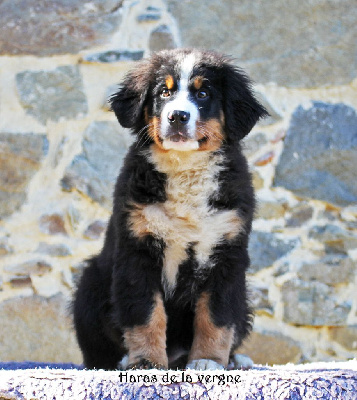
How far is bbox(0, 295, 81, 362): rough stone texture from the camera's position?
4512 mm

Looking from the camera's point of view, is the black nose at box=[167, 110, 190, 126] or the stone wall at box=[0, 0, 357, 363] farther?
the stone wall at box=[0, 0, 357, 363]

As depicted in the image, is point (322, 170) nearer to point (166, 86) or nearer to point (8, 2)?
point (166, 86)

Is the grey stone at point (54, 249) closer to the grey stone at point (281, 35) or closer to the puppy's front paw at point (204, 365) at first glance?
the grey stone at point (281, 35)

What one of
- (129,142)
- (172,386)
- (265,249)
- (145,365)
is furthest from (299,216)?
(172,386)

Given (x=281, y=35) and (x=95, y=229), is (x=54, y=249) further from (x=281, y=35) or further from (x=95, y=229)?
(x=281, y=35)

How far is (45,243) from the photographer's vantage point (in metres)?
4.50

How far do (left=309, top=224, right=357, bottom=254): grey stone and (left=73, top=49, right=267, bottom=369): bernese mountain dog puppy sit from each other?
1.70 meters

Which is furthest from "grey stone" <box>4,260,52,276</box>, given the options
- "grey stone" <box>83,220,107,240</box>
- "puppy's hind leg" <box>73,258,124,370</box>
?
"puppy's hind leg" <box>73,258,124,370</box>

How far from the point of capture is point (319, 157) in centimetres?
470

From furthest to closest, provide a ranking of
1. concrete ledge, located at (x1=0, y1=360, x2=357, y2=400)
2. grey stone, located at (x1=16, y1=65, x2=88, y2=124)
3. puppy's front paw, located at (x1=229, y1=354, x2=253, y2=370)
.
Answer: grey stone, located at (x1=16, y1=65, x2=88, y2=124)
puppy's front paw, located at (x1=229, y1=354, x2=253, y2=370)
concrete ledge, located at (x1=0, y1=360, x2=357, y2=400)

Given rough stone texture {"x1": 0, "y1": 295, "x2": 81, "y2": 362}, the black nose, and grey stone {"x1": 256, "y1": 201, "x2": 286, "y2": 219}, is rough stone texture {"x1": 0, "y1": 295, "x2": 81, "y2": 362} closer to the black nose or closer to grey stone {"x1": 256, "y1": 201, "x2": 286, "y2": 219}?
grey stone {"x1": 256, "y1": 201, "x2": 286, "y2": 219}

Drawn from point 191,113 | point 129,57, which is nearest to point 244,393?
point 191,113

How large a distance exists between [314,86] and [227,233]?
2.32m

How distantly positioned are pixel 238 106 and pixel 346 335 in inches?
94.7
